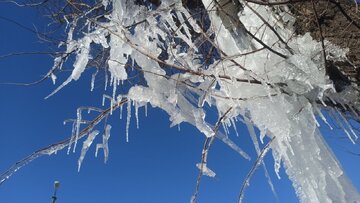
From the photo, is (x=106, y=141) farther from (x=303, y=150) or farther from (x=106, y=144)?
(x=303, y=150)

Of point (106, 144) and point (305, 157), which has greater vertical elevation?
point (106, 144)

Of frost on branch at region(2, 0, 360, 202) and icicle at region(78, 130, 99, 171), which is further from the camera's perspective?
icicle at region(78, 130, 99, 171)

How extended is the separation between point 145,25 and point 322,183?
1060 mm

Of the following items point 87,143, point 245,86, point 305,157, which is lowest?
point 305,157

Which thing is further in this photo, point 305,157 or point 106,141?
point 106,141

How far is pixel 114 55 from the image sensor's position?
1694 mm

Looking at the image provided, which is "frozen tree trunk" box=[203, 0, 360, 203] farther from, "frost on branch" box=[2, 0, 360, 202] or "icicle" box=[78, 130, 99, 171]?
"icicle" box=[78, 130, 99, 171]

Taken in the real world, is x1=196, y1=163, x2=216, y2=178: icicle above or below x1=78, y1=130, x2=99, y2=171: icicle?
below

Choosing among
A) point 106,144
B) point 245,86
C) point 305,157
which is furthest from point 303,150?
point 106,144

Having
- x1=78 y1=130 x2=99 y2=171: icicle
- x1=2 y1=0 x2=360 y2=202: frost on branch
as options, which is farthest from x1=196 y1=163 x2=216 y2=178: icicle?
x1=78 y1=130 x2=99 y2=171: icicle

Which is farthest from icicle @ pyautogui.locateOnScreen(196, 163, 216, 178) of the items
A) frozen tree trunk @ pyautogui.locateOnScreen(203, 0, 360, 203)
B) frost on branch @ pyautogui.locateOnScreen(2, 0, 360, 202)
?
frozen tree trunk @ pyautogui.locateOnScreen(203, 0, 360, 203)

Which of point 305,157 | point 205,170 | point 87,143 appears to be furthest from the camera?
point 87,143

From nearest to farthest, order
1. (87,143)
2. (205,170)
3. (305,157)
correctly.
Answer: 1. (305,157)
2. (205,170)
3. (87,143)

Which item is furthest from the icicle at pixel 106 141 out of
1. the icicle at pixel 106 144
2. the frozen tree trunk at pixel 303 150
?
the frozen tree trunk at pixel 303 150
